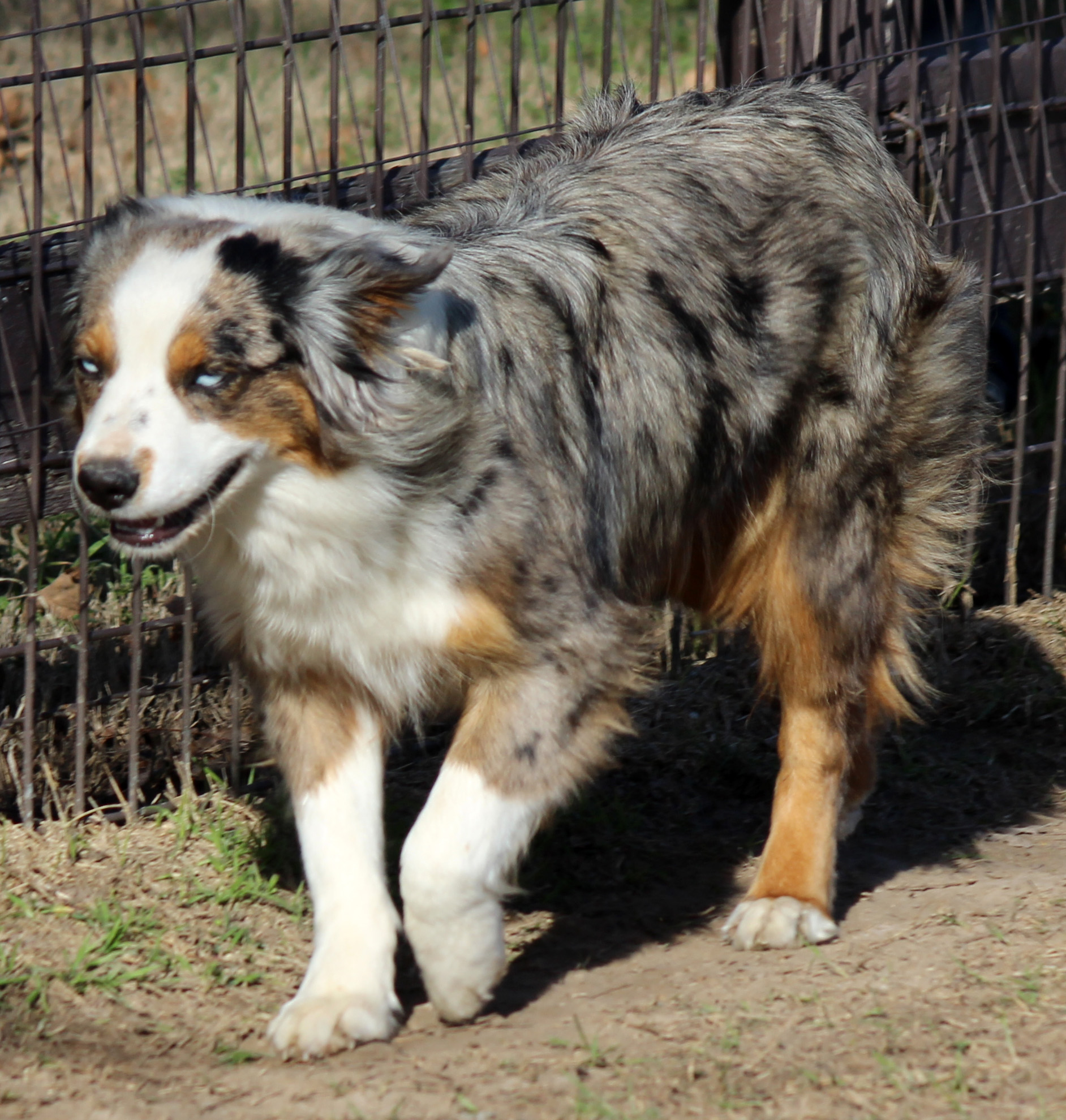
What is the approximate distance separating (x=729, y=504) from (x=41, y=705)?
2044 mm

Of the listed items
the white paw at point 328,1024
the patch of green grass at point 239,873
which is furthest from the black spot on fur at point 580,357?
the patch of green grass at point 239,873

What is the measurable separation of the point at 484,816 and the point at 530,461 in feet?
2.39

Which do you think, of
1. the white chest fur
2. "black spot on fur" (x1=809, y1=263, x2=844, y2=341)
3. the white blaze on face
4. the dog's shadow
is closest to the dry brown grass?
the dog's shadow

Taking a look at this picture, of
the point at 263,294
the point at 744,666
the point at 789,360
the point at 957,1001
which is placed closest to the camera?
the point at 263,294

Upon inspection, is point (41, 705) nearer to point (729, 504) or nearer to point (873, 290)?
point (729, 504)

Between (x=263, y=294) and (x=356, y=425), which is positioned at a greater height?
(x=263, y=294)

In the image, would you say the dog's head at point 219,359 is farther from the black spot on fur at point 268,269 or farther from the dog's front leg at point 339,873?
the dog's front leg at point 339,873

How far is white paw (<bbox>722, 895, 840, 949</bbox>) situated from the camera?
3402mm

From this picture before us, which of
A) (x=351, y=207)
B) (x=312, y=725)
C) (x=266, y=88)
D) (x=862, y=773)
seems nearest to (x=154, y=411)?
(x=312, y=725)

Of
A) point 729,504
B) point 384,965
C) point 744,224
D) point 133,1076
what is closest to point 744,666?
point 729,504

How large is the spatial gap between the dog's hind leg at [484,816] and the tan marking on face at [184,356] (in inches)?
35.1

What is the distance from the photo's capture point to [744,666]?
492cm

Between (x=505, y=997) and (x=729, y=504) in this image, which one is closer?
(x=505, y=997)

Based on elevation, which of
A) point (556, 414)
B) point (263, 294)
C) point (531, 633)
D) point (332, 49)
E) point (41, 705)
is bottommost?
point (41, 705)
